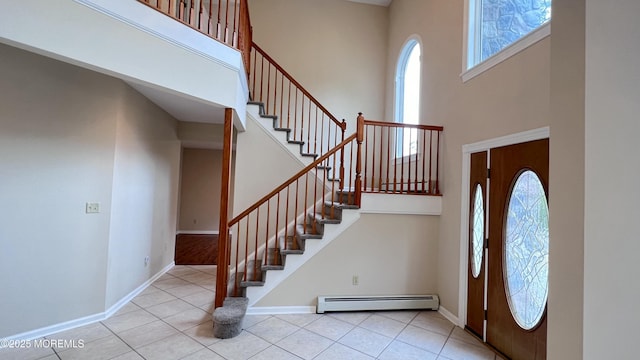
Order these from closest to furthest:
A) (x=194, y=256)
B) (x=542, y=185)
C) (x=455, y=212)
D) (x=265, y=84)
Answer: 1. (x=542, y=185)
2. (x=455, y=212)
3. (x=265, y=84)
4. (x=194, y=256)

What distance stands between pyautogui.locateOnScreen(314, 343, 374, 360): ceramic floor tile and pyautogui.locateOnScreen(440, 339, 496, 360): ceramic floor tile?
773 millimetres

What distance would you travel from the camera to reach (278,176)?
4.42 meters

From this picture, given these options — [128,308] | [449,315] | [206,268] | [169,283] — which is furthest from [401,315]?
[206,268]

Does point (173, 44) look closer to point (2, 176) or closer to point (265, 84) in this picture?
point (2, 176)

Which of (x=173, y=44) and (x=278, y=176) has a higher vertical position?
(x=173, y=44)

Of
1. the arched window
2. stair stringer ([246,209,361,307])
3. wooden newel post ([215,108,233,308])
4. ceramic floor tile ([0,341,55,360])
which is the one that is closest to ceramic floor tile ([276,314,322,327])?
stair stringer ([246,209,361,307])

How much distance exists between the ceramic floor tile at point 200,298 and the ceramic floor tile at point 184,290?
0.25 feet

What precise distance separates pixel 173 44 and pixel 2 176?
190 centimetres

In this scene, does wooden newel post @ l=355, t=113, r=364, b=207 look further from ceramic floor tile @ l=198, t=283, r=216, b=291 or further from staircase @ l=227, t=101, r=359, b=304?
ceramic floor tile @ l=198, t=283, r=216, b=291

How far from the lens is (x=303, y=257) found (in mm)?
3438

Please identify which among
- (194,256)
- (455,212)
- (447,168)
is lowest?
(194,256)

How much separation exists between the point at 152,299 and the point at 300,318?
6.56ft

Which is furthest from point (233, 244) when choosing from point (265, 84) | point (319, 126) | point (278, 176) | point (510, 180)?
point (510, 180)

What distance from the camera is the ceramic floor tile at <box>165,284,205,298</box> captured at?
3.89 m
